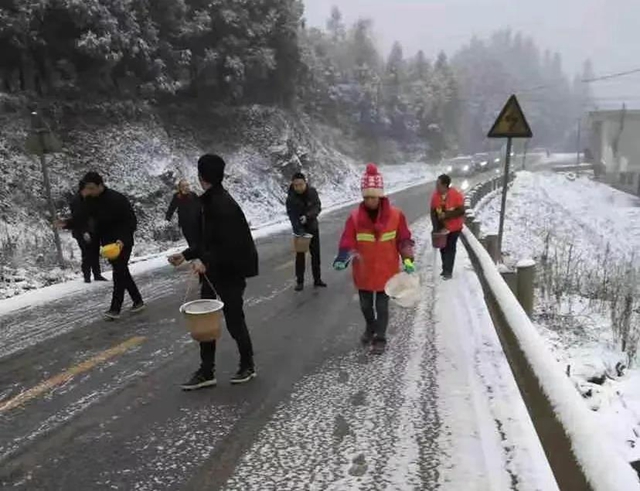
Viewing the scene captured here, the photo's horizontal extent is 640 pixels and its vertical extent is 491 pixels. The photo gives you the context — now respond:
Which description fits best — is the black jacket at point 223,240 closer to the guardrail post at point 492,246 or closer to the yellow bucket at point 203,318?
the yellow bucket at point 203,318

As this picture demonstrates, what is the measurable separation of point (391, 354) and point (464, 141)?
99.9 m

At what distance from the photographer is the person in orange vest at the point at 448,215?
414 inches

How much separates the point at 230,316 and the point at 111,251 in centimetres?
298

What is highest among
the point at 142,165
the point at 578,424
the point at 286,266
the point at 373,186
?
the point at 373,186

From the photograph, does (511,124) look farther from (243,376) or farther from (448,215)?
(243,376)

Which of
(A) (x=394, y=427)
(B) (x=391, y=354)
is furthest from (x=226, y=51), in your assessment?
(A) (x=394, y=427)

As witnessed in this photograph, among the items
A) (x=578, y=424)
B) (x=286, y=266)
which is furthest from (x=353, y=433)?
(x=286, y=266)

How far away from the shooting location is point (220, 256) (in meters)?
5.43

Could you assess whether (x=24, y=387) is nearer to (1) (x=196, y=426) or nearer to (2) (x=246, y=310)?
(1) (x=196, y=426)

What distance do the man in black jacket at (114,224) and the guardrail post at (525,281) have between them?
206 inches

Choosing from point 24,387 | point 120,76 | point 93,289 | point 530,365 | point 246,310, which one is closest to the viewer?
point 530,365

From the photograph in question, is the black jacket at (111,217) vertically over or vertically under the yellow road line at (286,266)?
Result: over

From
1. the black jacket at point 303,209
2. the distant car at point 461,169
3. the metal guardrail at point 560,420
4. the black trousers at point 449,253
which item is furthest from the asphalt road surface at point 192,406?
the distant car at point 461,169

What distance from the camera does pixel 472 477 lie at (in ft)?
12.6
